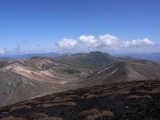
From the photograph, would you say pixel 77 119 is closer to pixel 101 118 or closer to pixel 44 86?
pixel 101 118

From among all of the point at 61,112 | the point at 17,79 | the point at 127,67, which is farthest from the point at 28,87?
the point at 61,112

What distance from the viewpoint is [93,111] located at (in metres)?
20.0

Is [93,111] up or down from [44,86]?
up

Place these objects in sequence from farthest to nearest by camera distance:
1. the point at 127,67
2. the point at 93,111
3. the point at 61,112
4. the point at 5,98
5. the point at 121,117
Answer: the point at 127,67, the point at 5,98, the point at 61,112, the point at 93,111, the point at 121,117

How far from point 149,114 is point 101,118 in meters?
4.64

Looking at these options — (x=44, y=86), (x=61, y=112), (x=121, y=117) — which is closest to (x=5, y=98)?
(x=44, y=86)

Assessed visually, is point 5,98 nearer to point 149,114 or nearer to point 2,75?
point 2,75

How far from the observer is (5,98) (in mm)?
114250

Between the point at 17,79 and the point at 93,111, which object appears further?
the point at 17,79

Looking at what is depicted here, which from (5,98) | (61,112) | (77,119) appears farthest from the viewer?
(5,98)

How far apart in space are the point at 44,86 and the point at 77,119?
14020 cm

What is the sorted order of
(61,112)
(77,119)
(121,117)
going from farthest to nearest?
(61,112) → (77,119) → (121,117)

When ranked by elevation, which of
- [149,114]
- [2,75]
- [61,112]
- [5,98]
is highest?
[149,114]

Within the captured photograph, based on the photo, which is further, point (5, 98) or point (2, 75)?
point (2, 75)
